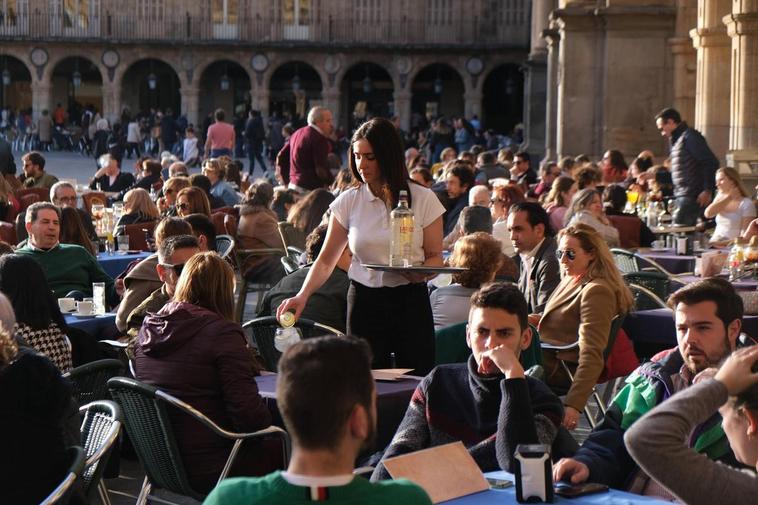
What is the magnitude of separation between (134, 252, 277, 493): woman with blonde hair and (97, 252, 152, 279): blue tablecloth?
15.3ft

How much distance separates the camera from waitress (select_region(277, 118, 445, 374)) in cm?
591

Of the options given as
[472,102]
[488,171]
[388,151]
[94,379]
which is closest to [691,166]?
[488,171]

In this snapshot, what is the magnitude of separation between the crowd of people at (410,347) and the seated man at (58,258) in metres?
0.01

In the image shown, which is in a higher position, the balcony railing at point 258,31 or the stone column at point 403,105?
the balcony railing at point 258,31

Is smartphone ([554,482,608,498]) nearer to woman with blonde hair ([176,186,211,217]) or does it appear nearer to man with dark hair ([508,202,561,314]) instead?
man with dark hair ([508,202,561,314])

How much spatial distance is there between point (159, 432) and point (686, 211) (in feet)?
25.8

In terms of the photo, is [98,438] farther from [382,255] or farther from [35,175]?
[35,175]

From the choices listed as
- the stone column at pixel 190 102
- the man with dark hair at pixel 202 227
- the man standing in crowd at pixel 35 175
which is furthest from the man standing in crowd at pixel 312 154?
the stone column at pixel 190 102

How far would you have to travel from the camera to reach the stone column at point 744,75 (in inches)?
532

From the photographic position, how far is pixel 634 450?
10.4ft

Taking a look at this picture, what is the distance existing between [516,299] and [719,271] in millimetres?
4238

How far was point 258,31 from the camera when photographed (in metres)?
50.1

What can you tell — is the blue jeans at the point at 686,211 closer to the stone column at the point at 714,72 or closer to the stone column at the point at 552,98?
the stone column at the point at 714,72

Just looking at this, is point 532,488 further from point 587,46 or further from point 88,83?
point 88,83
